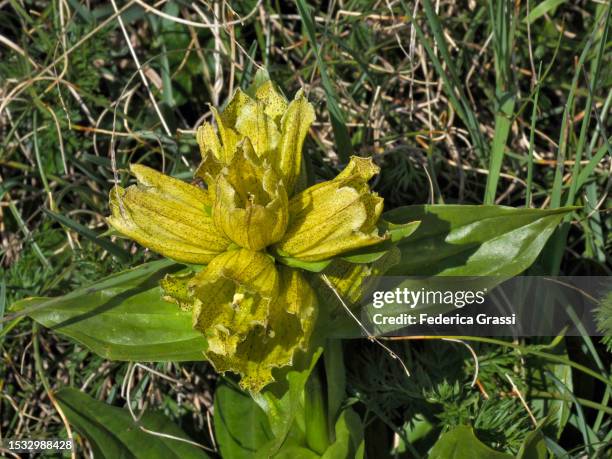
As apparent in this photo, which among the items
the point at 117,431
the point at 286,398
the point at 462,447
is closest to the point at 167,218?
the point at 286,398

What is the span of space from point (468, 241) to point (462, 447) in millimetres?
407

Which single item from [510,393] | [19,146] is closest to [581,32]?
[510,393]

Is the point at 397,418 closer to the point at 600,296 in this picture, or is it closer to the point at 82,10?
the point at 600,296

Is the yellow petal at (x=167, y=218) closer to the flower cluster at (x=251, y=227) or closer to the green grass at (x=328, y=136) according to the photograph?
the flower cluster at (x=251, y=227)

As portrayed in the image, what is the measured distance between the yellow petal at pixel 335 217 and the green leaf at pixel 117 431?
24.3 inches

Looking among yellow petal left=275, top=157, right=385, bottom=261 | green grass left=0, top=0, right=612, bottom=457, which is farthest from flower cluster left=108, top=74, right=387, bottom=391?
green grass left=0, top=0, right=612, bottom=457

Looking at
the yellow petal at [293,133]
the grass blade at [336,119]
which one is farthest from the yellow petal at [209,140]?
the grass blade at [336,119]

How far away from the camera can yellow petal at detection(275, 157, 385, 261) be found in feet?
4.18

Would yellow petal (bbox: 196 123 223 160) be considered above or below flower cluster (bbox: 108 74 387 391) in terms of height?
above

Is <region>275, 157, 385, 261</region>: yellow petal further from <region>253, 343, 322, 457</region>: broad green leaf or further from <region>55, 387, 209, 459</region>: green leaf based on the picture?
<region>55, 387, 209, 459</region>: green leaf

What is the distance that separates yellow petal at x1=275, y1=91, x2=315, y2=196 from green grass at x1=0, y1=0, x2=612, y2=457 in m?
0.36

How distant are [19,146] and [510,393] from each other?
1415 millimetres

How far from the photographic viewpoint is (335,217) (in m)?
1.29

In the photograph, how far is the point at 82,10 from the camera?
2.01 meters
